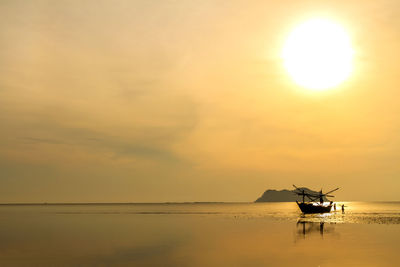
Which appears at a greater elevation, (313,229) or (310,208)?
(310,208)

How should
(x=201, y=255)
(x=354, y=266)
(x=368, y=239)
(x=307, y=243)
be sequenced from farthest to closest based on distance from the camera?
(x=368, y=239) → (x=307, y=243) → (x=201, y=255) → (x=354, y=266)

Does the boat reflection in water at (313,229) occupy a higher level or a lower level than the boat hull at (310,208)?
lower

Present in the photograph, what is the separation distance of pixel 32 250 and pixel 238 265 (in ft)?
75.6

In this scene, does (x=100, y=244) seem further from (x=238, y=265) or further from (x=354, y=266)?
(x=354, y=266)

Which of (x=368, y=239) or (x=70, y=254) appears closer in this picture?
(x=70, y=254)

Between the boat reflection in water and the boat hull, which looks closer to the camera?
the boat reflection in water

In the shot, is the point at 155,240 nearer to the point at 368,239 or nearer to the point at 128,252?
the point at 128,252

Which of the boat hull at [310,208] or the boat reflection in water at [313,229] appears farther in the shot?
the boat hull at [310,208]

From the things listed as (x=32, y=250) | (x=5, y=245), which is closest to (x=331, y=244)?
(x=32, y=250)

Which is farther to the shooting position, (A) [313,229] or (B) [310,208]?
(B) [310,208]

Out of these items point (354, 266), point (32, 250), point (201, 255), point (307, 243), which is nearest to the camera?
point (354, 266)

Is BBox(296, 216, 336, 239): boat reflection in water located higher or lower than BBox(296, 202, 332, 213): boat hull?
lower

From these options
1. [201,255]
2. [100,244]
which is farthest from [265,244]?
[100,244]

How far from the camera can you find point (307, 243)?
46.5 meters
